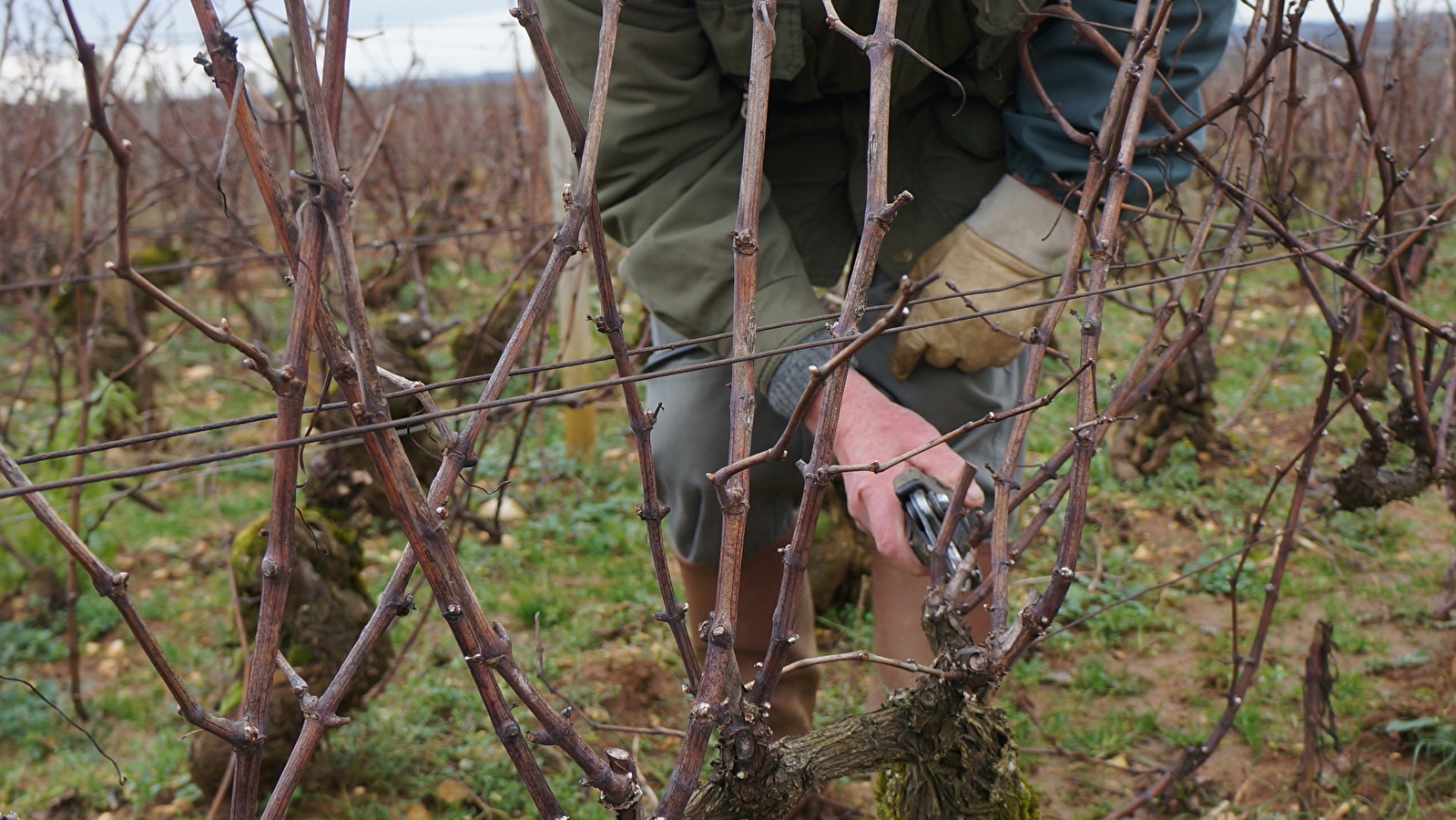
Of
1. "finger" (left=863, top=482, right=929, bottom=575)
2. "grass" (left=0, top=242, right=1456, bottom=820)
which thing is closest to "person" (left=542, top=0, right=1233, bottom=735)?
"finger" (left=863, top=482, right=929, bottom=575)

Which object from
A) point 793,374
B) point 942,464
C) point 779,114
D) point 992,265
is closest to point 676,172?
point 779,114

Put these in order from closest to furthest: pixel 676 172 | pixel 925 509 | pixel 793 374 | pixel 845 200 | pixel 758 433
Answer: pixel 925 509
pixel 793 374
pixel 676 172
pixel 758 433
pixel 845 200

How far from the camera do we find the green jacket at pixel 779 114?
1.74 m

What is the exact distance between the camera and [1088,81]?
1.81 meters

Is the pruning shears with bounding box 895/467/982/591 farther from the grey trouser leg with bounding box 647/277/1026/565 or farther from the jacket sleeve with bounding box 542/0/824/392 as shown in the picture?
the grey trouser leg with bounding box 647/277/1026/565

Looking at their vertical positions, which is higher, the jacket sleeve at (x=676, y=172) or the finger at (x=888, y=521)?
the jacket sleeve at (x=676, y=172)

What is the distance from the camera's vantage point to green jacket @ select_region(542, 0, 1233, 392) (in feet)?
5.72

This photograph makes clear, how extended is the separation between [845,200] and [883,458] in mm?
796

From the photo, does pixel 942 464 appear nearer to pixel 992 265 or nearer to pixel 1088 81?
pixel 992 265

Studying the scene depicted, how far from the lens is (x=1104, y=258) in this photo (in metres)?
1.35

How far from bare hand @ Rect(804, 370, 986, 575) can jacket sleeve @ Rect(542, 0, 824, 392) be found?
19 cm

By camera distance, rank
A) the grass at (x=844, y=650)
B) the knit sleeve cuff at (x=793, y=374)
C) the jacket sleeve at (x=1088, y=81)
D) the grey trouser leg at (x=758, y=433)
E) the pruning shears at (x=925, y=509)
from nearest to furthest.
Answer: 1. the pruning shears at (x=925, y=509)
2. the knit sleeve cuff at (x=793, y=374)
3. the jacket sleeve at (x=1088, y=81)
4. the grey trouser leg at (x=758, y=433)
5. the grass at (x=844, y=650)

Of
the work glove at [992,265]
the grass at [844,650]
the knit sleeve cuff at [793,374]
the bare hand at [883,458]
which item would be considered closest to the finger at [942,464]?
the bare hand at [883,458]

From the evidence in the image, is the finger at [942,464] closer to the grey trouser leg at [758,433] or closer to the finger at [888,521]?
the finger at [888,521]
